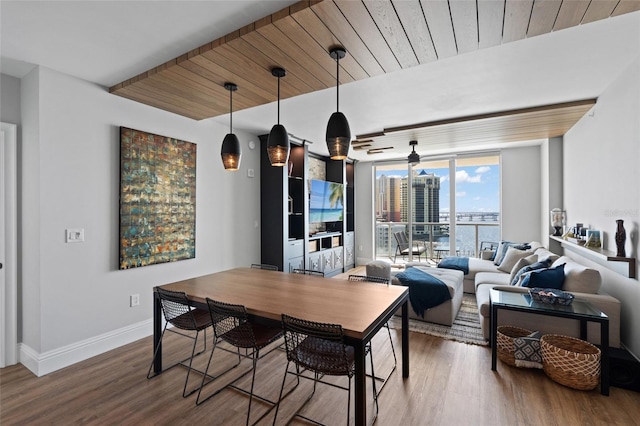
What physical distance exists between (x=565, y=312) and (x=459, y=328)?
49.6 inches

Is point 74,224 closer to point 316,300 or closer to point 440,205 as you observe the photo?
point 316,300

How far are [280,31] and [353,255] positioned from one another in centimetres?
603

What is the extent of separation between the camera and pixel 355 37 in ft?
6.31

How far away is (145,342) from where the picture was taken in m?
3.17

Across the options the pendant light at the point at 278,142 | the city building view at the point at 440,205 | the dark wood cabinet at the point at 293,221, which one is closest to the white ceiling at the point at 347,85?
the pendant light at the point at 278,142

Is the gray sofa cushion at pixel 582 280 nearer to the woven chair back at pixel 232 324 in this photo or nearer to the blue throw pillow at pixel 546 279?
the blue throw pillow at pixel 546 279

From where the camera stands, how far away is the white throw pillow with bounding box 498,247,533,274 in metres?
4.54

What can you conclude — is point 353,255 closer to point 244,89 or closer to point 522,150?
point 522,150

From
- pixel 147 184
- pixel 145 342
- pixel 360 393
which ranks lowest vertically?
pixel 145 342

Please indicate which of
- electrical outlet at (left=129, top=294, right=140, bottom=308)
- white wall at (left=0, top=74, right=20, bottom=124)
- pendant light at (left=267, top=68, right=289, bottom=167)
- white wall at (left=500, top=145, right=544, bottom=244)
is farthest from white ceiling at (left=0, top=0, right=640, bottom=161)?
white wall at (left=500, top=145, right=544, bottom=244)

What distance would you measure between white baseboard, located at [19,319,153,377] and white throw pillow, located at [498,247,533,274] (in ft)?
16.4

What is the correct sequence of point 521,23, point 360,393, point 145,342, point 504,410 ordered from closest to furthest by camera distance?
point 360,393, point 521,23, point 504,410, point 145,342

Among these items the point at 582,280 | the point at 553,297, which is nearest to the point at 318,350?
the point at 553,297

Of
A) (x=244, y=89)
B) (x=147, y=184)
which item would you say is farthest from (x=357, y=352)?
(x=147, y=184)
